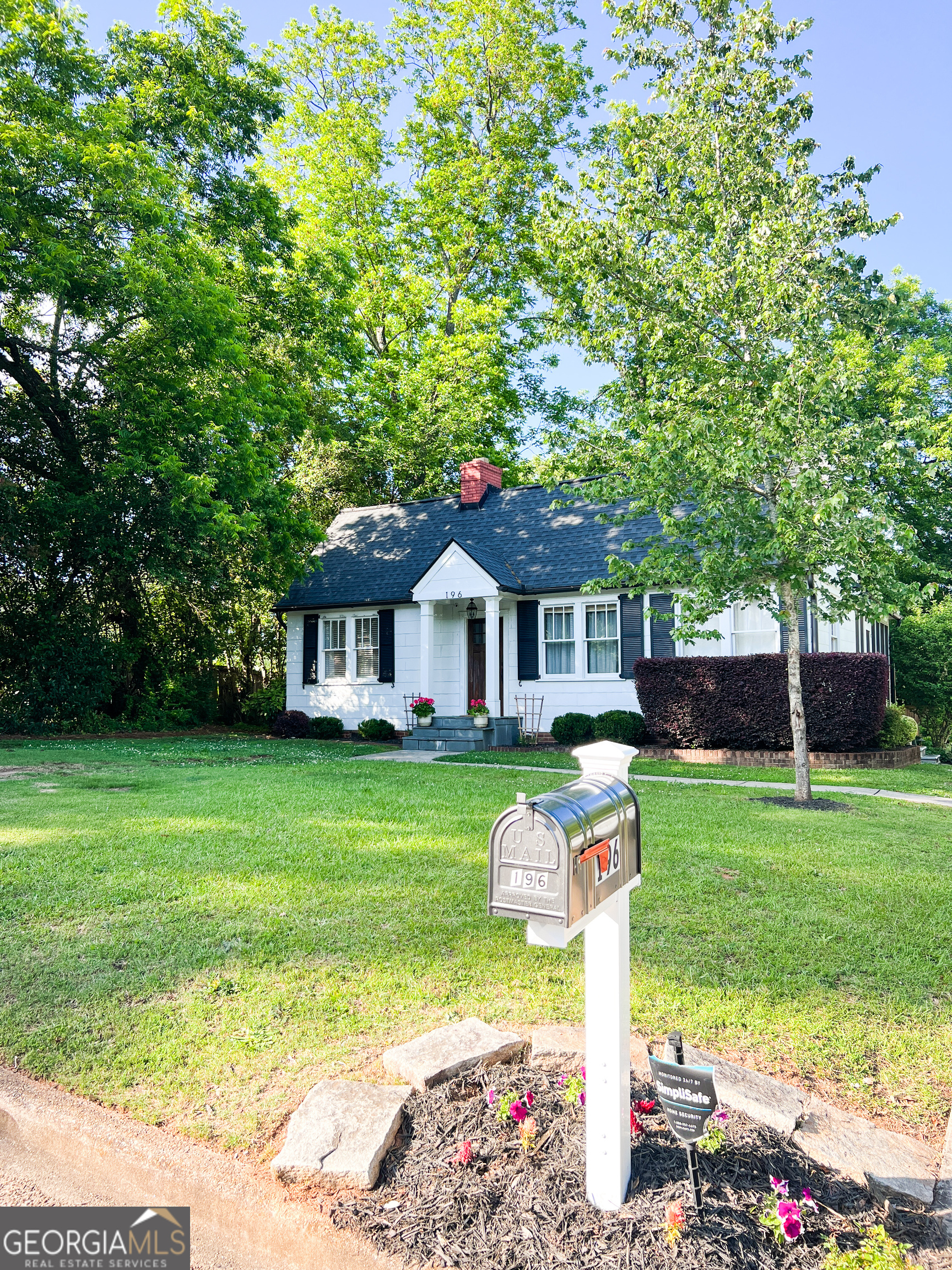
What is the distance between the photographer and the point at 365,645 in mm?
19438

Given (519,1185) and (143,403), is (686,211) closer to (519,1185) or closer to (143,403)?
(143,403)

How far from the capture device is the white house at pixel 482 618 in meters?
15.8

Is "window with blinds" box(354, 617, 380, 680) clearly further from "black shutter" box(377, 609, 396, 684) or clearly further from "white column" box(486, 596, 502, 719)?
"white column" box(486, 596, 502, 719)

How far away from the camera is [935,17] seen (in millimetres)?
12711

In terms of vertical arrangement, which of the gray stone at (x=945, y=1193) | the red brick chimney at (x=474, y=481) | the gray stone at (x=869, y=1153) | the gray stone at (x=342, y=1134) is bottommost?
the gray stone at (x=945, y=1193)

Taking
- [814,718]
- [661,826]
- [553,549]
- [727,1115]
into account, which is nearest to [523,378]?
[553,549]

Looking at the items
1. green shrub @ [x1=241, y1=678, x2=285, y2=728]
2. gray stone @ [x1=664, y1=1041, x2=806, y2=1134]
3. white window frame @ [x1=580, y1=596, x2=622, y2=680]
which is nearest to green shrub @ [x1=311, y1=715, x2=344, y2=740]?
green shrub @ [x1=241, y1=678, x2=285, y2=728]

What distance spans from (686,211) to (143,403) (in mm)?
11384

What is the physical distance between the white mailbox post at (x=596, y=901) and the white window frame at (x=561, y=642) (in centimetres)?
1408

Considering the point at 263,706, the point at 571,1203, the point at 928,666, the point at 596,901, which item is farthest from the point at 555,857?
the point at 928,666

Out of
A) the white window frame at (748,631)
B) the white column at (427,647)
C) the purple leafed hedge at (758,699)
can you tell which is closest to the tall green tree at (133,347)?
the white column at (427,647)

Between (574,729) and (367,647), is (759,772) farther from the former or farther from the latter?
(367,647)

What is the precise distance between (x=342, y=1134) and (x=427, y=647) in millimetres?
15101

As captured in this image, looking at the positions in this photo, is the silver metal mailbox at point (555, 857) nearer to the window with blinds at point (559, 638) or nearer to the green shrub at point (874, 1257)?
the green shrub at point (874, 1257)
